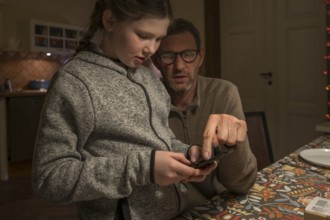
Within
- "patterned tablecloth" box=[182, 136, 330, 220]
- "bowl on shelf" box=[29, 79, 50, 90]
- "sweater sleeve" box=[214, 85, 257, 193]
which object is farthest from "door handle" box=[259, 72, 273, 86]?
"sweater sleeve" box=[214, 85, 257, 193]

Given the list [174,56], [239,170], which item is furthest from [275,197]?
[174,56]

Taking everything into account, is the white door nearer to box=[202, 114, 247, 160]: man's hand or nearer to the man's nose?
the man's nose

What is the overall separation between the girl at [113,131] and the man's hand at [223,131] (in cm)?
6

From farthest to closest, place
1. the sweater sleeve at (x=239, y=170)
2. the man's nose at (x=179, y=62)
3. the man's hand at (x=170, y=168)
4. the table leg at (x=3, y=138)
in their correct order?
the table leg at (x=3, y=138)
the man's nose at (x=179, y=62)
the sweater sleeve at (x=239, y=170)
the man's hand at (x=170, y=168)

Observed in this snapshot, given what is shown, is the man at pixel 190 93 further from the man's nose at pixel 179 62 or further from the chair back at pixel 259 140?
the chair back at pixel 259 140

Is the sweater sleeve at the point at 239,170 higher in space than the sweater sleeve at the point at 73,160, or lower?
lower

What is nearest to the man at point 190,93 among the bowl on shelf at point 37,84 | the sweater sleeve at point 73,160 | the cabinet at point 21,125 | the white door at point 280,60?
the sweater sleeve at point 73,160

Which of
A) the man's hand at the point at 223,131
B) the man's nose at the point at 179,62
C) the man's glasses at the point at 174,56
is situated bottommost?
the man's hand at the point at 223,131

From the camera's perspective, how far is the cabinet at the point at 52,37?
4762 millimetres

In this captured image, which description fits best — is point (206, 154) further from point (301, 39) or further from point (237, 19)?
point (237, 19)

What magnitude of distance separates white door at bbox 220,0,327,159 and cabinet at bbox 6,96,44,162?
2.63 m

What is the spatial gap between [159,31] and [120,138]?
0.93 ft

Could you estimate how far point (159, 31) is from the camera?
0.84 m

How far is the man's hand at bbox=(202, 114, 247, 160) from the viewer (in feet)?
2.61
